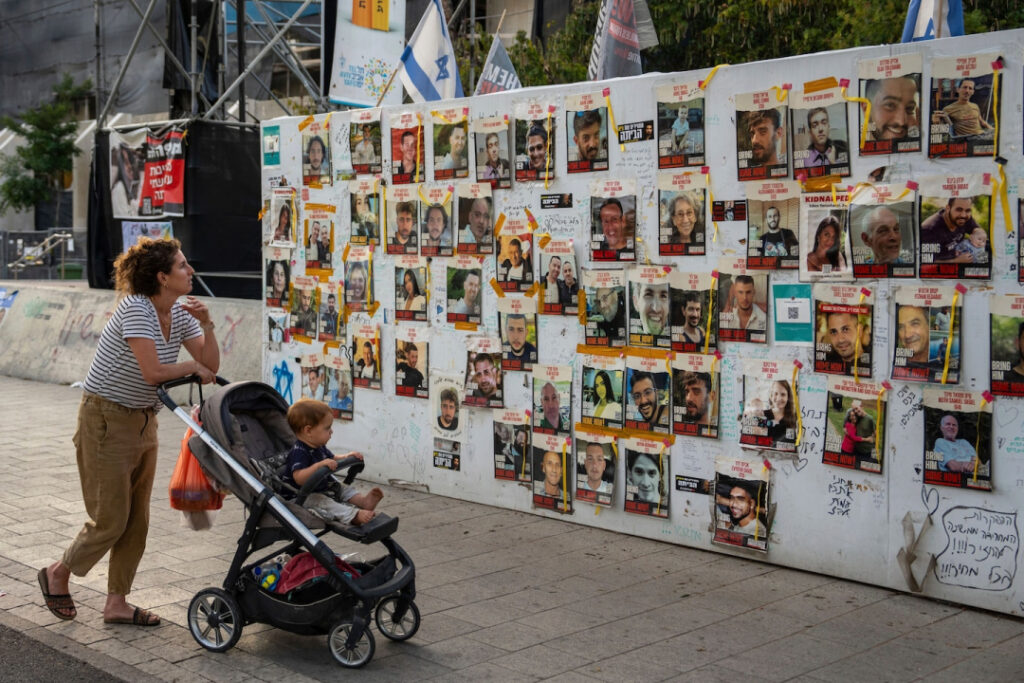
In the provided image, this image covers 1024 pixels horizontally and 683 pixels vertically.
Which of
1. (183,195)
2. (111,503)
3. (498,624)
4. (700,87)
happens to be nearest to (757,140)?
(700,87)

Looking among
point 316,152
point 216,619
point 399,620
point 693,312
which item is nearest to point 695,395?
point 693,312

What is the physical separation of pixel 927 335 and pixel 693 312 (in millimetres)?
1405

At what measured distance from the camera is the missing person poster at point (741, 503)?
6590 millimetres

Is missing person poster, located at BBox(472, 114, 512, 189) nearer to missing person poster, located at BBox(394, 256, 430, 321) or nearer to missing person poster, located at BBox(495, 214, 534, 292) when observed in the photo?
missing person poster, located at BBox(495, 214, 534, 292)

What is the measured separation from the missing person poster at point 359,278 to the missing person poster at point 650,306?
2.35m

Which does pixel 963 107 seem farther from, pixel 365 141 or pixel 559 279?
pixel 365 141

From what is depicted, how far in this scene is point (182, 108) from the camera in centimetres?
1850

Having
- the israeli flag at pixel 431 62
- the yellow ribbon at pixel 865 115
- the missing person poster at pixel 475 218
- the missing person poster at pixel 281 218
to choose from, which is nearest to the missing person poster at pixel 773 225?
the yellow ribbon at pixel 865 115

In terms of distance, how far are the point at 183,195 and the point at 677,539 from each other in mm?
9583

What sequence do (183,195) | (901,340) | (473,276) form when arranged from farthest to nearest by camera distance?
(183,195) → (473,276) → (901,340)

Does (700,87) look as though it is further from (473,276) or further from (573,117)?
(473,276)

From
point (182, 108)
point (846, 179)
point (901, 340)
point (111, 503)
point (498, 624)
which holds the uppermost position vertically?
point (182, 108)

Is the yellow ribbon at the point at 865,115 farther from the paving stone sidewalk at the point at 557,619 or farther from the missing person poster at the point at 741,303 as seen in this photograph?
the paving stone sidewalk at the point at 557,619

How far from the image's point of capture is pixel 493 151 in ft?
25.7
